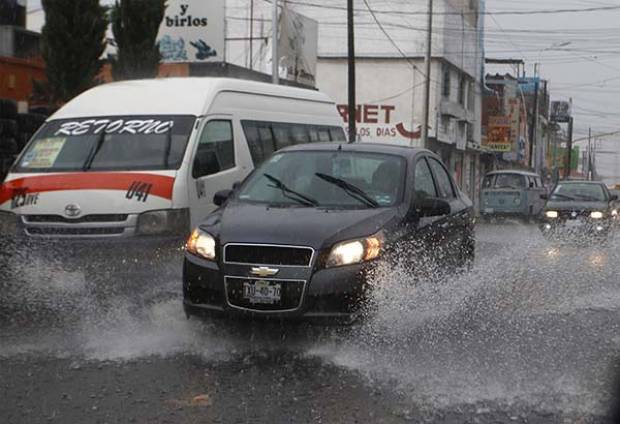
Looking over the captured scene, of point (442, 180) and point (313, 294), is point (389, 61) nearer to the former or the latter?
point (442, 180)

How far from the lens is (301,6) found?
4278cm

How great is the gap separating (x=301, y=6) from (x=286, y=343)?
37654mm

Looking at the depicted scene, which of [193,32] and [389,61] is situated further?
[389,61]

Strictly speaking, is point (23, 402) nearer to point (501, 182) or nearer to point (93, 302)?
point (93, 302)

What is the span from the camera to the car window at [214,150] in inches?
382

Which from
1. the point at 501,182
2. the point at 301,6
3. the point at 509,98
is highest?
the point at 301,6

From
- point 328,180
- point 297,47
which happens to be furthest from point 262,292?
point 297,47

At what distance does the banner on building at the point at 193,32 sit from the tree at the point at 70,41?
792 centimetres

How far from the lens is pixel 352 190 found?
756cm

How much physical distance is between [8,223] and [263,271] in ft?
12.7

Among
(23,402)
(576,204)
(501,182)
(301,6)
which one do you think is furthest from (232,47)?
(23,402)

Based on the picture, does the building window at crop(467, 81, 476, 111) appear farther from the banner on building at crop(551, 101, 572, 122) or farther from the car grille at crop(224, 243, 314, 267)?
the banner on building at crop(551, 101, 572, 122)

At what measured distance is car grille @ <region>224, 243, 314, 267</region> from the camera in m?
6.36

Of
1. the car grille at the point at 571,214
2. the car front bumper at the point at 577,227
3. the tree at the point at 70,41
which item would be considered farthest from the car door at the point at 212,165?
the car grille at the point at 571,214
